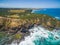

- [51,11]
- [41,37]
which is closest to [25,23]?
[41,37]

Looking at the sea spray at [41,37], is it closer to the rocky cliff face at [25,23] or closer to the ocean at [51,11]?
the rocky cliff face at [25,23]

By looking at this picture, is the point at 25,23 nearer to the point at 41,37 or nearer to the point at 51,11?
the point at 41,37

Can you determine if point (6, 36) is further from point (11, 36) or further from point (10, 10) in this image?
point (10, 10)

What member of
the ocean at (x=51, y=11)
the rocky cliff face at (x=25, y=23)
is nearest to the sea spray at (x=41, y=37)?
the rocky cliff face at (x=25, y=23)

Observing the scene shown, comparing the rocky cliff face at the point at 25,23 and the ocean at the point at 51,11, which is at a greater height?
the ocean at the point at 51,11

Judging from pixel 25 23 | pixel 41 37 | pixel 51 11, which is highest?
pixel 51 11

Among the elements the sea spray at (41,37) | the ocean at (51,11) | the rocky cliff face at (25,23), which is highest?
the ocean at (51,11)

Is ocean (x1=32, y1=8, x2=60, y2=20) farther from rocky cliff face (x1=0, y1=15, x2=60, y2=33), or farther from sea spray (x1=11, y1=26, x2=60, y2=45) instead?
sea spray (x1=11, y1=26, x2=60, y2=45)

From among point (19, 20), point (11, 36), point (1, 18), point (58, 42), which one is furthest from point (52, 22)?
point (1, 18)

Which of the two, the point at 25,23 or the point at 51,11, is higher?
the point at 51,11
